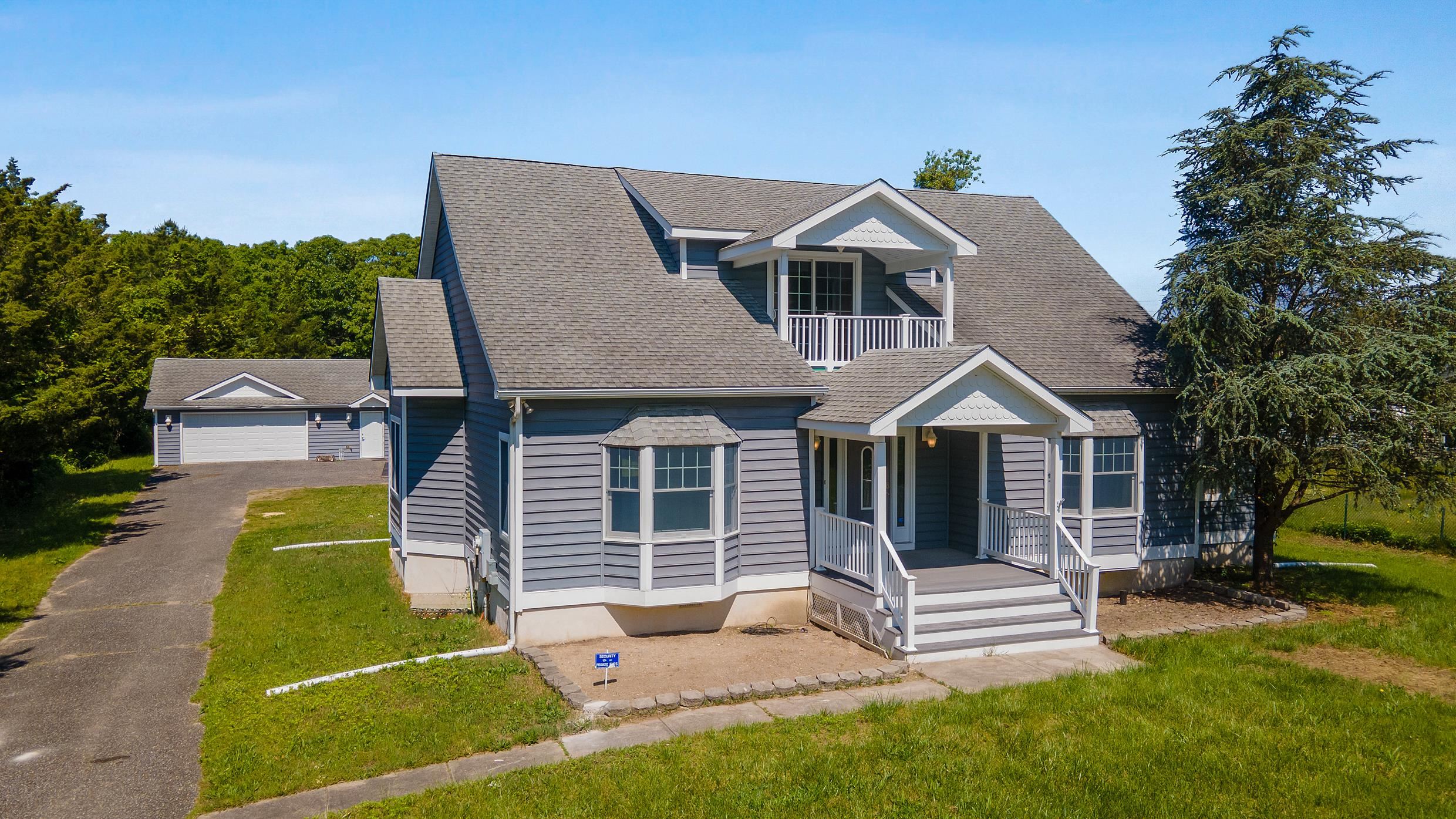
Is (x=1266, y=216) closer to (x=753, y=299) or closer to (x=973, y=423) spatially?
(x=973, y=423)

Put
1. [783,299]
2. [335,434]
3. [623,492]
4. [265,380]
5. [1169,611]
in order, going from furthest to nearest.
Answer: [335,434] < [265,380] < [783,299] < [1169,611] < [623,492]

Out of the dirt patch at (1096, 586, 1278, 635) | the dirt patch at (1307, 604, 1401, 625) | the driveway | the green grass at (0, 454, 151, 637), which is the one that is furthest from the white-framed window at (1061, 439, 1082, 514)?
the green grass at (0, 454, 151, 637)

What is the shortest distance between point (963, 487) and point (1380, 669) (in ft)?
18.8

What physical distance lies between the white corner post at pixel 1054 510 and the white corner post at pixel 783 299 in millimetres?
4153

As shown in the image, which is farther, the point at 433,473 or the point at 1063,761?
the point at 433,473

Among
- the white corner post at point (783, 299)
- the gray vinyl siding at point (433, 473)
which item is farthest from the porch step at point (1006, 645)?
the gray vinyl siding at point (433, 473)

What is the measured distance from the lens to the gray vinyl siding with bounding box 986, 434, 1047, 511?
14.6 metres

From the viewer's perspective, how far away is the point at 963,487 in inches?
583

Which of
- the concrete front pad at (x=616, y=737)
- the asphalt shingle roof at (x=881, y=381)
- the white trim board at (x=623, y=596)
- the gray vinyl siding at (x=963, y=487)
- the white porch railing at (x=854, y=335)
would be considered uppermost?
the white porch railing at (x=854, y=335)

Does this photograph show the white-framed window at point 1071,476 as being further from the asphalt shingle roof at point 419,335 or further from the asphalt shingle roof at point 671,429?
the asphalt shingle roof at point 419,335

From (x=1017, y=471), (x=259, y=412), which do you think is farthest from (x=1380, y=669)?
(x=259, y=412)

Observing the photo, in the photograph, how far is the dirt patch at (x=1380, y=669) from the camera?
10469 millimetres

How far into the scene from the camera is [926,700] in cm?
984

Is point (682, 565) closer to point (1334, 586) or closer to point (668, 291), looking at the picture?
point (668, 291)
